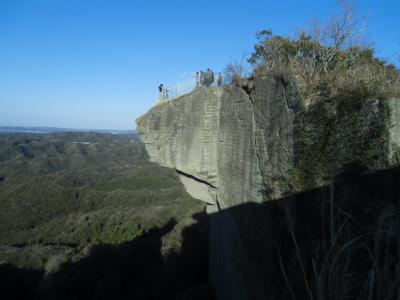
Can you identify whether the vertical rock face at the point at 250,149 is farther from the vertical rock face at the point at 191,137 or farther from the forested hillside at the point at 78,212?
the forested hillside at the point at 78,212

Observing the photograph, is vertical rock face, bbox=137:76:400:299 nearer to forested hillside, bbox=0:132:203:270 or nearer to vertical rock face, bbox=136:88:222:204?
vertical rock face, bbox=136:88:222:204

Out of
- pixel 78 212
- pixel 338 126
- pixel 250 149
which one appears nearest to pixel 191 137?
pixel 250 149

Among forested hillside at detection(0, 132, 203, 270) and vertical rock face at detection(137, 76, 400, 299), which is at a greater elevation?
vertical rock face at detection(137, 76, 400, 299)

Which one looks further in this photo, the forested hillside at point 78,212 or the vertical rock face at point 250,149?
the forested hillside at point 78,212

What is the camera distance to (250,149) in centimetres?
521

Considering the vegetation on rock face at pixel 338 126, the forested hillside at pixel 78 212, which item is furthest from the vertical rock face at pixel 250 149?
the forested hillside at pixel 78 212

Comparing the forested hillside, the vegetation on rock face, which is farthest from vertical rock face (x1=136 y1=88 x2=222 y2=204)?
the forested hillside

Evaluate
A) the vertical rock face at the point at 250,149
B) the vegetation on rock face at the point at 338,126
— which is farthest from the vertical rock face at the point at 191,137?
the vegetation on rock face at the point at 338,126

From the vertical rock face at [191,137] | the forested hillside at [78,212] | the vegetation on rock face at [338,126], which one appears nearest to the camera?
the vegetation on rock face at [338,126]

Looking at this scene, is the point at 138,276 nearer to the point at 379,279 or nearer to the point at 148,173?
the point at 379,279

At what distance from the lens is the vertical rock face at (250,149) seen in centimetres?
346

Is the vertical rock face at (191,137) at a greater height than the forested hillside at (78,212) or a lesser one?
greater

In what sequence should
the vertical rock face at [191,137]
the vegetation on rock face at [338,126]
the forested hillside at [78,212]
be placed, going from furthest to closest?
the forested hillside at [78,212] → the vertical rock face at [191,137] → the vegetation on rock face at [338,126]

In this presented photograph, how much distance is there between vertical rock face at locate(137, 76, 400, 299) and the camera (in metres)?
3.46
